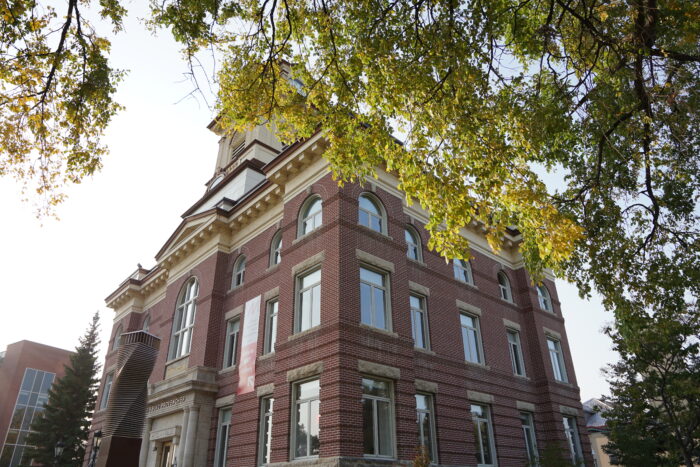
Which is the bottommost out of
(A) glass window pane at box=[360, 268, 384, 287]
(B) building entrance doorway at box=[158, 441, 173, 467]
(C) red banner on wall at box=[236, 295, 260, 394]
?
(B) building entrance doorway at box=[158, 441, 173, 467]

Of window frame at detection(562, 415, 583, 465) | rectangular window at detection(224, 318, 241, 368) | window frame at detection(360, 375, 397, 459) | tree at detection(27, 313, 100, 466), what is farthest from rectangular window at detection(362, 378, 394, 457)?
tree at detection(27, 313, 100, 466)

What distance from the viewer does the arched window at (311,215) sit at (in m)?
16.7

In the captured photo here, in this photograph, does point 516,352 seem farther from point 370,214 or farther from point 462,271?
point 370,214

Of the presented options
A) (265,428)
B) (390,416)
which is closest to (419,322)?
(390,416)

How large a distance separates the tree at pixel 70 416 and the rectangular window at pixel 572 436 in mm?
31565

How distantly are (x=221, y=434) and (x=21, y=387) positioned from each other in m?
49.3

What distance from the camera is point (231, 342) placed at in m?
19.3

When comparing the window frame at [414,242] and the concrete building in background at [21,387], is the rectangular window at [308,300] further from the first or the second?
the concrete building in background at [21,387]

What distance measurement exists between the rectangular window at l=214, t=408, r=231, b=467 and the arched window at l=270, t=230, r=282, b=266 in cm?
590

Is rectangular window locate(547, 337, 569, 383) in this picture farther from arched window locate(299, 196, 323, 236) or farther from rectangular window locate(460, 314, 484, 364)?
arched window locate(299, 196, 323, 236)

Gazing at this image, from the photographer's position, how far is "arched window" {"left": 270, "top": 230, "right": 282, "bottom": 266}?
18.6m

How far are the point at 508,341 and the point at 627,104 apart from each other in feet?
44.4

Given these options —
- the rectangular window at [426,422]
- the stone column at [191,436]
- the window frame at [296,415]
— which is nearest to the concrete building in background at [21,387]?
the stone column at [191,436]

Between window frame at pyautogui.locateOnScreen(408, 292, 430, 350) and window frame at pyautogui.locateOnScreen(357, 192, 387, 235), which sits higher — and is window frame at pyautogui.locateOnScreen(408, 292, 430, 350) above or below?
below
